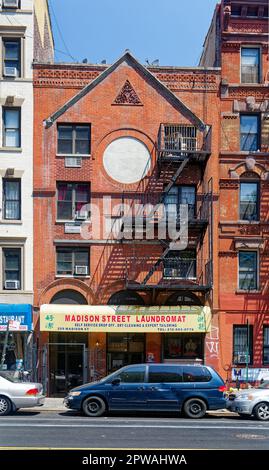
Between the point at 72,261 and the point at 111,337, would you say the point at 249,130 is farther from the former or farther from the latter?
the point at 111,337

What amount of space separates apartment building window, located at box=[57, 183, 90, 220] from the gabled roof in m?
2.75

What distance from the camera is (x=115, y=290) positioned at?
24.2 m

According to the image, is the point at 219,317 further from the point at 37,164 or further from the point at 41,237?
the point at 37,164

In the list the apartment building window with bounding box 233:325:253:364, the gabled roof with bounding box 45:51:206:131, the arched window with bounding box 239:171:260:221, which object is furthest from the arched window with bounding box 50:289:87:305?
the arched window with bounding box 239:171:260:221

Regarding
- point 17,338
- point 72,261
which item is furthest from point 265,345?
point 17,338

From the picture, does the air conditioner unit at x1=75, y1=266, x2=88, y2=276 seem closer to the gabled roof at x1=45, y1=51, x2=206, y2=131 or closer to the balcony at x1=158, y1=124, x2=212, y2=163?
the balcony at x1=158, y1=124, x2=212, y2=163

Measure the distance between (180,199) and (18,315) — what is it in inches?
323

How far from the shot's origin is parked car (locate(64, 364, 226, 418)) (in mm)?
16672

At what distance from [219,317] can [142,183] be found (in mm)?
6403

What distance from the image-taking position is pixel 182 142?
2427 centimetres

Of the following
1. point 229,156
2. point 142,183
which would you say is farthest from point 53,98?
point 229,156

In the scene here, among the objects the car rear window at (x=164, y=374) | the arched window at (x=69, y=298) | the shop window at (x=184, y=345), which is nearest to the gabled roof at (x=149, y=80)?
the arched window at (x=69, y=298)
